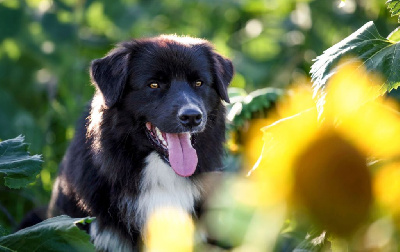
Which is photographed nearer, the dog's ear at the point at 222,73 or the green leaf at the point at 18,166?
the green leaf at the point at 18,166

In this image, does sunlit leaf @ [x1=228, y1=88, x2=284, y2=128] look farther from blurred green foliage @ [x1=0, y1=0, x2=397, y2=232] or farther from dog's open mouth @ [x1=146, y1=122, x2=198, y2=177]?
blurred green foliage @ [x1=0, y1=0, x2=397, y2=232]

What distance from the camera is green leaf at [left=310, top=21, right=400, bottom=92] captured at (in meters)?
1.60

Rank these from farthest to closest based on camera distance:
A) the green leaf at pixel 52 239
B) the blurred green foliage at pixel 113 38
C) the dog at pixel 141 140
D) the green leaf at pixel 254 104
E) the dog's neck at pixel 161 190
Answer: the blurred green foliage at pixel 113 38 < the green leaf at pixel 254 104 < the dog's neck at pixel 161 190 < the dog at pixel 141 140 < the green leaf at pixel 52 239

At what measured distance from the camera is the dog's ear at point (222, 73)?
4.03 m

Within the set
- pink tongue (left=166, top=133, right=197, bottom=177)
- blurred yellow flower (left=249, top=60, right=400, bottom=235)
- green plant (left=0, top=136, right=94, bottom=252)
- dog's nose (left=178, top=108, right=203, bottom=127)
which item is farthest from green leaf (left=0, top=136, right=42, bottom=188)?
→ pink tongue (left=166, top=133, right=197, bottom=177)

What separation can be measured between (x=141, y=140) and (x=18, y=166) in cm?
192

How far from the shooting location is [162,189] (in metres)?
3.98

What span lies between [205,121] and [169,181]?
0.54 metres

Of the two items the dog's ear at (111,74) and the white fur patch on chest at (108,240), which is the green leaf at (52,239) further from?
the dog's ear at (111,74)

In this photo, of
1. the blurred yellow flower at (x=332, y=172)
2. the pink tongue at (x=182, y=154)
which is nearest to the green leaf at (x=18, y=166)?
the blurred yellow flower at (x=332, y=172)

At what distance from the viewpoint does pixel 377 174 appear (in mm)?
888

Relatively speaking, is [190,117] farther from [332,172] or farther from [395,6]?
[332,172]

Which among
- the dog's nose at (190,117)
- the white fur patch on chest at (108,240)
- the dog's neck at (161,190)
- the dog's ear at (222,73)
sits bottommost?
the white fur patch on chest at (108,240)

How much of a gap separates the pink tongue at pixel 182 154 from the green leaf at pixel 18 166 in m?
1.74
